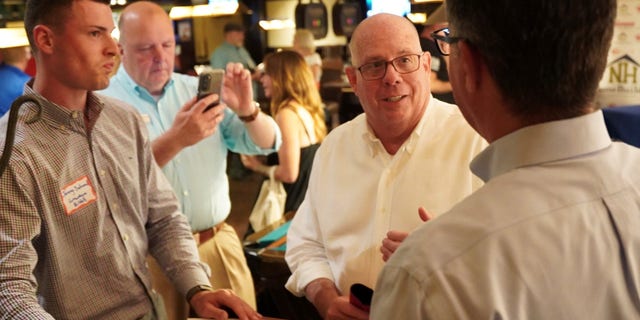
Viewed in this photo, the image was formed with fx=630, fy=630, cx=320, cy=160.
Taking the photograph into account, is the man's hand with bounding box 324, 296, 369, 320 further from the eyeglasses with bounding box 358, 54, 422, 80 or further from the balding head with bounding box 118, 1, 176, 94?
the balding head with bounding box 118, 1, 176, 94

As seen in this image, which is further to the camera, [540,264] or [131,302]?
[131,302]

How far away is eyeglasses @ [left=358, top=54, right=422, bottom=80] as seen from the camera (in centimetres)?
176

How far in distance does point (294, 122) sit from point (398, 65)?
6.78ft

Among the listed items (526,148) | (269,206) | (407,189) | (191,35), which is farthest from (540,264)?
(191,35)

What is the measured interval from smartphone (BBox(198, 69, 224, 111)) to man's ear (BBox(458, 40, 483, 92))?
1699 millimetres

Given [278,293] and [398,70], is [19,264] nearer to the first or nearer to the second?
[398,70]

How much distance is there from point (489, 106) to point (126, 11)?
7.20 feet

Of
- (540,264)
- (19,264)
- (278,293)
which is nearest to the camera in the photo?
(540,264)

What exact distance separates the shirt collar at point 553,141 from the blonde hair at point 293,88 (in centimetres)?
304

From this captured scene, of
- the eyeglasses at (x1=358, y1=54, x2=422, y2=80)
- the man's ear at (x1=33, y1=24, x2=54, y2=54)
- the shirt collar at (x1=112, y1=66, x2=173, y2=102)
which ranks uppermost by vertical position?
the man's ear at (x1=33, y1=24, x2=54, y2=54)

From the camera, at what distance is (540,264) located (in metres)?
0.79

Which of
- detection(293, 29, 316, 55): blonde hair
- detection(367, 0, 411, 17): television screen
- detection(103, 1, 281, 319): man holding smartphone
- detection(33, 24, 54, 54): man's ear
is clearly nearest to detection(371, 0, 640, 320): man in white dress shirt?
detection(33, 24, 54, 54): man's ear

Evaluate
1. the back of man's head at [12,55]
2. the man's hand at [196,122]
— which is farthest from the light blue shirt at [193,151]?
the back of man's head at [12,55]

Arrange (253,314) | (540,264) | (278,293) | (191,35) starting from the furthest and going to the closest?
(191,35) → (278,293) → (253,314) → (540,264)
